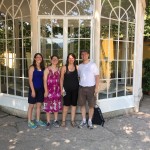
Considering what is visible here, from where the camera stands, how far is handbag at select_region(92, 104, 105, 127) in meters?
6.34

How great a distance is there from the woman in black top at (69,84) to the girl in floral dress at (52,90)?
0.12m

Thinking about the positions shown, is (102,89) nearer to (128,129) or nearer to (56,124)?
(128,129)

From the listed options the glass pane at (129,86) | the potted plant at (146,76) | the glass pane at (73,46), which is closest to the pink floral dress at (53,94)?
the glass pane at (73,46)

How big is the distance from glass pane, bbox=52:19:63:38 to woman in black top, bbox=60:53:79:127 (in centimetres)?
91

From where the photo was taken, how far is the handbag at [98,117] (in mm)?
6340

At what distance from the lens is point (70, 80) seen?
6016 millimetres

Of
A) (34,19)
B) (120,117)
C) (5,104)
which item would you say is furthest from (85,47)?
(5,104)

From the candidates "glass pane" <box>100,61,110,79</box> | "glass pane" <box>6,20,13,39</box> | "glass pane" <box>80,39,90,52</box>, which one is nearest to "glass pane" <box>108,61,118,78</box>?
"glass pane" <box>100,61,110,79</box>

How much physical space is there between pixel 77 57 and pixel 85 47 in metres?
0.32

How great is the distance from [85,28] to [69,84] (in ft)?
4.99

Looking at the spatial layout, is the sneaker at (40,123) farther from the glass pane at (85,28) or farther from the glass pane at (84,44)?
the glass pane at (85,28)

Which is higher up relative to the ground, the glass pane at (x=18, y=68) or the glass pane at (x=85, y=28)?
the glass pane at (x=85, y=28)

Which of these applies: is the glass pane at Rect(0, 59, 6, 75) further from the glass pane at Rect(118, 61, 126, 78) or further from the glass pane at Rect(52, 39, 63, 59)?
the glass pane at Rect(118, 61, 126, 78)

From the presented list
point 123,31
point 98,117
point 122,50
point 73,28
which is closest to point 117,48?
point 122,50
